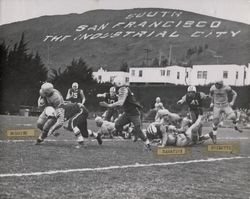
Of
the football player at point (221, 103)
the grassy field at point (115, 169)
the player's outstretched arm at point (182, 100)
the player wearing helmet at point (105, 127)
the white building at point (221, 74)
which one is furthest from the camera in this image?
the player wearing helmet at point (105, 127)

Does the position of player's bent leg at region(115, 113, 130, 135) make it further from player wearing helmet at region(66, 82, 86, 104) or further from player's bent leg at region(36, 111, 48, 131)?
player's bent leg at region(36, 111, 48, 131)

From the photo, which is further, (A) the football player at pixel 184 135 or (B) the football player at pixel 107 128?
(B) the football player at pixel 107 128

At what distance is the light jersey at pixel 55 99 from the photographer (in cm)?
430

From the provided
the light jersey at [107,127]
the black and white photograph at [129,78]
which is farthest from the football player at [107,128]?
the black and white photograph at [129,78]

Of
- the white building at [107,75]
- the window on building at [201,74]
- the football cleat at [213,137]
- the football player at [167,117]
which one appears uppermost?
the window on building at [201,74]

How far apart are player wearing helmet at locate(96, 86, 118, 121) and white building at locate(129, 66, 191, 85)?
234 millimetres

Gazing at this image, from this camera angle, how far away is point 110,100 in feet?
14.4

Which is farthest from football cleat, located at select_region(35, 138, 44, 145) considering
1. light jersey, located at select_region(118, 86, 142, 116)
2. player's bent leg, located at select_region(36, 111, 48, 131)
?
light jersey, located at select_region(118, 86, 142, 116)

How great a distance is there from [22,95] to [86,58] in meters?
0.73

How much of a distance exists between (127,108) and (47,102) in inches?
32.2

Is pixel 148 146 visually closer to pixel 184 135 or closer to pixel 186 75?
pixel 184 135

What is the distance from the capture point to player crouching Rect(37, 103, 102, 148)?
4414 mm

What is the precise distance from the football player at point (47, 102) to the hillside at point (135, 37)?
0.24 m

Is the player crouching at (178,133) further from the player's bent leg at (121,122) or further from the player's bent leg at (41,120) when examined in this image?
the player's bent leg at (41,120)
